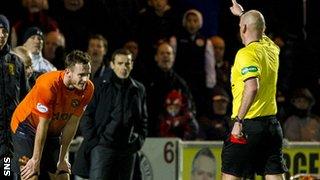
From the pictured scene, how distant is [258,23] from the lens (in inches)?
329

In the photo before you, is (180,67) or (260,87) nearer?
(260,87)

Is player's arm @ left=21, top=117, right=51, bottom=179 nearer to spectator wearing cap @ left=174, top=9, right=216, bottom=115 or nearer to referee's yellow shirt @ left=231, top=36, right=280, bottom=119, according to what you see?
referee's yellow shirt @ left=231, top=36, right=280, bottom=119

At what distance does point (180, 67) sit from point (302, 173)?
96.9 inches

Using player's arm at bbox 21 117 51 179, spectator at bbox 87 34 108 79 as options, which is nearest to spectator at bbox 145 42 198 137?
spectator at bbox 87 34 108 79

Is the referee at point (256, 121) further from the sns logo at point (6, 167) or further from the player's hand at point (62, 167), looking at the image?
the sns logo at point (6, 167)

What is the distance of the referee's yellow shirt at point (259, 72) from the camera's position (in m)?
8.19

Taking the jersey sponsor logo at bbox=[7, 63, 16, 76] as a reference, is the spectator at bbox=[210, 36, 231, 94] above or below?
above

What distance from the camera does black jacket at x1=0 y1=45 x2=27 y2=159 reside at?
29.6 ft

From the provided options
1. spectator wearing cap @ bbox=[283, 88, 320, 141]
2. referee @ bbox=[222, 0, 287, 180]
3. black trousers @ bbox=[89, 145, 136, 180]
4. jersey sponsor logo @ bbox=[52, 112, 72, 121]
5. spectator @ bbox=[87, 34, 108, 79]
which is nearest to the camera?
referee @ bbox=[222, 0, 287, 180]

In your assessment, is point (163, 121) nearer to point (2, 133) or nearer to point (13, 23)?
point (13, 23)

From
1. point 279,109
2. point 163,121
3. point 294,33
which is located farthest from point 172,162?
point 294,33

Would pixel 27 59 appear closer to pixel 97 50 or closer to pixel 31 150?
pixel 31 150

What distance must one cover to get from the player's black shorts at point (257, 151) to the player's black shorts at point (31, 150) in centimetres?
157

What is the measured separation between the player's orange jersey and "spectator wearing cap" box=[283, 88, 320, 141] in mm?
4389
